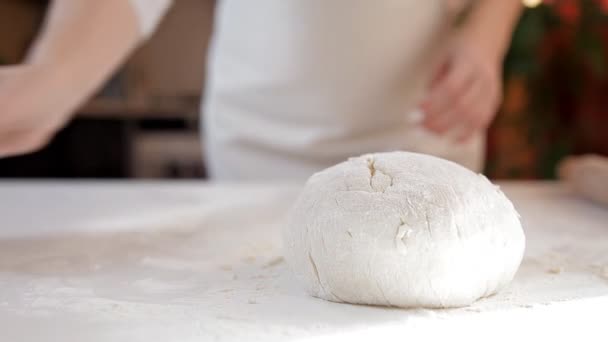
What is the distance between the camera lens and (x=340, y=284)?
1.78ft

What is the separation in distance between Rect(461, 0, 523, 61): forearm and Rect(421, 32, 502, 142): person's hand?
0.01 meters

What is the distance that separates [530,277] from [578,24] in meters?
2.39

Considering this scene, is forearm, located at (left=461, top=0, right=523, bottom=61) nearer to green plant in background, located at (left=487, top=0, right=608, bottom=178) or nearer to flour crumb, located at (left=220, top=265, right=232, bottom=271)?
flour crumb, located at (left=220, top=265, right=232, bottom=271)

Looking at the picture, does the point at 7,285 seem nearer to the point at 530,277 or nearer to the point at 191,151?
the point at 530,277

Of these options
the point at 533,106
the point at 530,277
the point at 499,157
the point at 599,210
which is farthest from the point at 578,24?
the point at 530,277

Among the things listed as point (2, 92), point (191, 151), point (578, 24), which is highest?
point (578, 24)

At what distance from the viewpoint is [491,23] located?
1281mm

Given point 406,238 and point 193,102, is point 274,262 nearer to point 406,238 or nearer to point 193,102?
point 406,238

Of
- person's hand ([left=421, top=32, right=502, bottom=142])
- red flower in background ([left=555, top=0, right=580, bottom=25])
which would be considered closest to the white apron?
person's hand ([left=421, top=32, right=502, bottom=142])

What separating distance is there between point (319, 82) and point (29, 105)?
2.19ft

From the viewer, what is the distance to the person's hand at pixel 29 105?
775 millimetres

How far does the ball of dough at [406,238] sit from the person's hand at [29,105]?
1.37 feet

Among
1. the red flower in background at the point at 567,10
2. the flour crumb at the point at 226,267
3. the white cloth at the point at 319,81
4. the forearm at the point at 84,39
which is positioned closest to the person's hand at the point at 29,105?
the forearm at the point at 84,39

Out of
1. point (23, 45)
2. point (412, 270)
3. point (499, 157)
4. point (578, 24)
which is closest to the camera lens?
point (412, 270)
